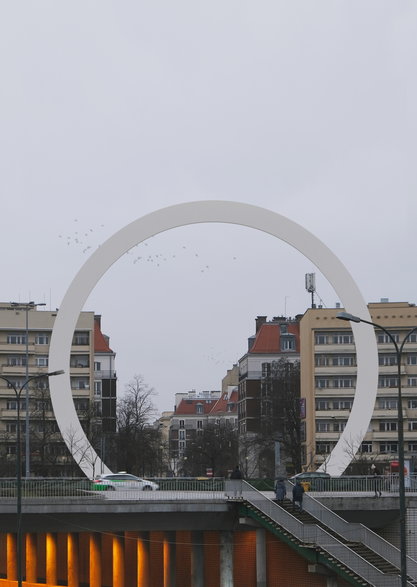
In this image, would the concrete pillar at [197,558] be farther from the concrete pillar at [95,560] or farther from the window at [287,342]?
the window at [287,342]

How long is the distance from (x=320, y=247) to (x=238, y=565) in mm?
21730

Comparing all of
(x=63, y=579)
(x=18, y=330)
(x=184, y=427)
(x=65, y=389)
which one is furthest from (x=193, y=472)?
(x=63, y=579)

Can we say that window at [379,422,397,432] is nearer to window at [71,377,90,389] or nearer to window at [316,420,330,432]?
window at [316,420,330,432]

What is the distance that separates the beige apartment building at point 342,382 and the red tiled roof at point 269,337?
2176 centimetres

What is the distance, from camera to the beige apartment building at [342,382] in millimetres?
94750

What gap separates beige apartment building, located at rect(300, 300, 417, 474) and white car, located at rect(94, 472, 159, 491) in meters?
45.7

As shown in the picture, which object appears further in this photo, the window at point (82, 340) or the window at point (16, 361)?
the window at point (82, 340)

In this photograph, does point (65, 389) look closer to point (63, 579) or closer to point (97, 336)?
point (63, 579)

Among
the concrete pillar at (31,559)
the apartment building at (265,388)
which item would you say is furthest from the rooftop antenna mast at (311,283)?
the concrete pillar at (31,559)

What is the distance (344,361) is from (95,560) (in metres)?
53.4

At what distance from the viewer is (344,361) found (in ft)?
320

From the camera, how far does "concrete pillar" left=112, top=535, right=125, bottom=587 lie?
4550cm

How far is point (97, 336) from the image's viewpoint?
12075 cm

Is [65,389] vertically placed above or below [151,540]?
above
